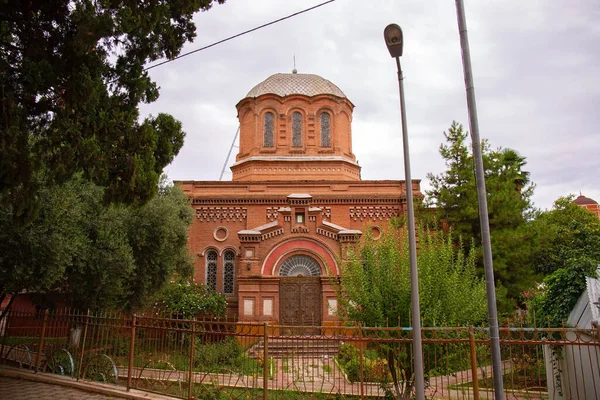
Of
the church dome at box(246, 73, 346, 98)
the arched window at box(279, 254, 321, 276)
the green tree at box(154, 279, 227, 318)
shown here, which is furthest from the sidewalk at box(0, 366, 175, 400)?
the church dome at box(246, 73, 346, 98)

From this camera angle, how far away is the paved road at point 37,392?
8.62 metres

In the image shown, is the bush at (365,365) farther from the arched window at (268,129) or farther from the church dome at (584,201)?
the church dome at (584,201)

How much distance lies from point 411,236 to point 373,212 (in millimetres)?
15450

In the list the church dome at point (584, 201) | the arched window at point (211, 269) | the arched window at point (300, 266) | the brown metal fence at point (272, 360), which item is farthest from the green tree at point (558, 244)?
the church dome at point (584, 201)

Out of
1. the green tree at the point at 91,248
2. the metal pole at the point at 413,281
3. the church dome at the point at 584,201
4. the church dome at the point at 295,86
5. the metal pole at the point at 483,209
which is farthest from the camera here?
the church dome at the point at 584,201

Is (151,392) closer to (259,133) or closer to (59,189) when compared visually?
(59,189)

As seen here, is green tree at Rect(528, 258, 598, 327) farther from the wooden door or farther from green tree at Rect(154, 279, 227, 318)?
green tree at Rect(154, 279, 227, 318)

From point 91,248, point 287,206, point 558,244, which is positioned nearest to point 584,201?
point 558,244

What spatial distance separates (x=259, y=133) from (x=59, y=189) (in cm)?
1478

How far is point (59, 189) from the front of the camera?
423 inches

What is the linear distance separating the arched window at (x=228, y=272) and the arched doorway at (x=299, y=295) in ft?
10.4

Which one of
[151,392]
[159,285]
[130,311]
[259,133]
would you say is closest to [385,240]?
[151,392]

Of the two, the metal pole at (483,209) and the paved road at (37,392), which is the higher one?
the metal pole at (483,209)

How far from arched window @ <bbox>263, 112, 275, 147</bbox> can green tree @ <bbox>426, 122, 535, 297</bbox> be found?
8.93m
